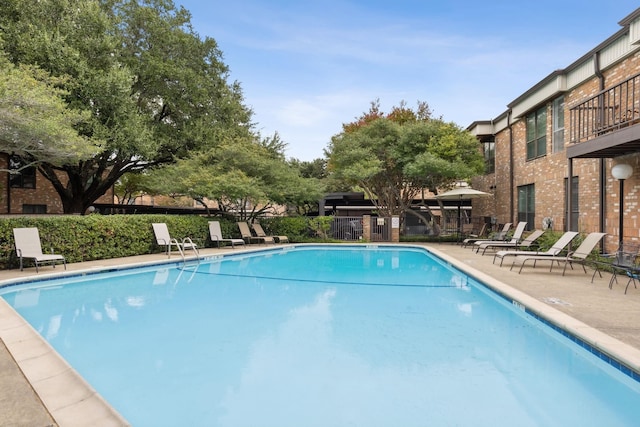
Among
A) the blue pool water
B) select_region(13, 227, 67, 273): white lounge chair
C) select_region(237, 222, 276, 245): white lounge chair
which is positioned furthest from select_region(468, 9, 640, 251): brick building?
select_region(13, 227, 67, 273): white lounge chair

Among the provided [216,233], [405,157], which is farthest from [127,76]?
[405,157]

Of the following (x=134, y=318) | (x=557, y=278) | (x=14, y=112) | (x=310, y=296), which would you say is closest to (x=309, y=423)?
(x=134, y=318)

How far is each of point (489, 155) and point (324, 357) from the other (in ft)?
57.8

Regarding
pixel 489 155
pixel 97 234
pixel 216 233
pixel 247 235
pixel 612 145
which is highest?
pixel 489 155

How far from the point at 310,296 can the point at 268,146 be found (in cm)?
1291

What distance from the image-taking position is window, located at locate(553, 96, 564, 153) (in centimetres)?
1236

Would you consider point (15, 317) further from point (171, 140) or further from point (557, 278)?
point (171, 140)

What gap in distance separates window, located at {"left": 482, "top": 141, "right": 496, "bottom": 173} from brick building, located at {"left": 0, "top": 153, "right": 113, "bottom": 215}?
22432 mm

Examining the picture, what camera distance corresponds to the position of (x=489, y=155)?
19344 millimetres

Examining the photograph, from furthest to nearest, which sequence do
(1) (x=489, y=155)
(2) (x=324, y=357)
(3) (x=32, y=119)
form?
(1) (x=489, y=155), (3) (x=32, y=119), (2) (x=324, y=357)

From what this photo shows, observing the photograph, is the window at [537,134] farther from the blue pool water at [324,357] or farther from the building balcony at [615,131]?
the blue pool water at [324,357]

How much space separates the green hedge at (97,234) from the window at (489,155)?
43.8 ft

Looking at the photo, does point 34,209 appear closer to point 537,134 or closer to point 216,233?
point 216,233

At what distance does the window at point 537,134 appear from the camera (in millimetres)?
13547
